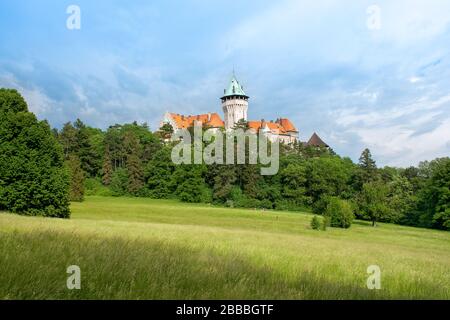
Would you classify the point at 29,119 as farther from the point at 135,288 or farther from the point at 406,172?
the point at 406,172

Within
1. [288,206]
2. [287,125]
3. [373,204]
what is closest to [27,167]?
[373,204]

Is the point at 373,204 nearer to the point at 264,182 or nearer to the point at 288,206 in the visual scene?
the point at 288,206

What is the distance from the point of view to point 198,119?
16888 cm

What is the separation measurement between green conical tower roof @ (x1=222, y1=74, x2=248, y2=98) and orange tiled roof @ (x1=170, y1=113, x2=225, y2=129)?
1000cm

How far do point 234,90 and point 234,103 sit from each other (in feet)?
20.6

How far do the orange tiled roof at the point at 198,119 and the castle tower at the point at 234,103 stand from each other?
12.1 ft

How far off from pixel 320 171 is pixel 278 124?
79799 millimetres

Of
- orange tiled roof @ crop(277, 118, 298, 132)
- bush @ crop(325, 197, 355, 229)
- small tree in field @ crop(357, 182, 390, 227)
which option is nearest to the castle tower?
orange tiled roof @ crop(277, 118, 298, 132)

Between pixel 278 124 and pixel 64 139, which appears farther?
pixel 278 124

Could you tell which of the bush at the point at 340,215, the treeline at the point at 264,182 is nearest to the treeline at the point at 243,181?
the treeline at the point at 264,182

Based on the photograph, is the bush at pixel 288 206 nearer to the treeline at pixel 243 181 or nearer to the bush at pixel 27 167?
the treeline at pixel 243 181

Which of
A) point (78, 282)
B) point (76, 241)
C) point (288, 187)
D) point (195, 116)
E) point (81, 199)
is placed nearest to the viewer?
point (78, 282)
